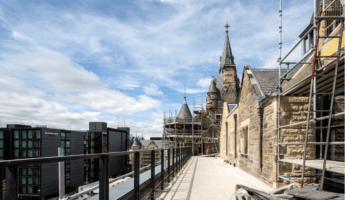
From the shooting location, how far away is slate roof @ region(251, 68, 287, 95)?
779cm

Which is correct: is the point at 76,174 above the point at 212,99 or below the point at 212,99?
below

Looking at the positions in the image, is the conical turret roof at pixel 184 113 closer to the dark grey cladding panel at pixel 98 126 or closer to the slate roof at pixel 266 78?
the dark grey cladding panel at pixel 98 126

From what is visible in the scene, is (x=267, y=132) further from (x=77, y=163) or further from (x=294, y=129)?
(x=77, y=163)

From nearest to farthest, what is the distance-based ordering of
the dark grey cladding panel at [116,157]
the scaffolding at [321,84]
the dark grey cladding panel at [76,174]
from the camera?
the scaffolding at [321,84] < the dark grey cladding panel at [76,174] < the dark grey cladding panel at [116,157]

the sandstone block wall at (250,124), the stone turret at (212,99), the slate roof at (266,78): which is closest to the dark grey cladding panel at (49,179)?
the stone turret at (212,99)

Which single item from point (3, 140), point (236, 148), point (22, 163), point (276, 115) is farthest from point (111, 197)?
point (3, 140)

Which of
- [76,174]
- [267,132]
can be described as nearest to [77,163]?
[76,174]

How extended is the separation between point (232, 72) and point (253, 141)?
36.9 meters

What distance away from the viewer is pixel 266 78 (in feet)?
28.0

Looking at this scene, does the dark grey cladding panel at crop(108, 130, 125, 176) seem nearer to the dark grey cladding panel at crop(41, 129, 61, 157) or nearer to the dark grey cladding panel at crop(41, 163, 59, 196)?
the dark grey cladding panel at crop(41, 163, 59, 196)

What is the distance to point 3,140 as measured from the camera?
37.2 meters

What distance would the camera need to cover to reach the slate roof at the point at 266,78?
25.6 feet

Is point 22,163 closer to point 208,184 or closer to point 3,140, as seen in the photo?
point 208,184

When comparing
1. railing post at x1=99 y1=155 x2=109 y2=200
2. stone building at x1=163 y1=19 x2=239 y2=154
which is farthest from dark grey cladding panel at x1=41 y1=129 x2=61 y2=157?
railing post at x1=99 y1=155 x2=109 y2=200
